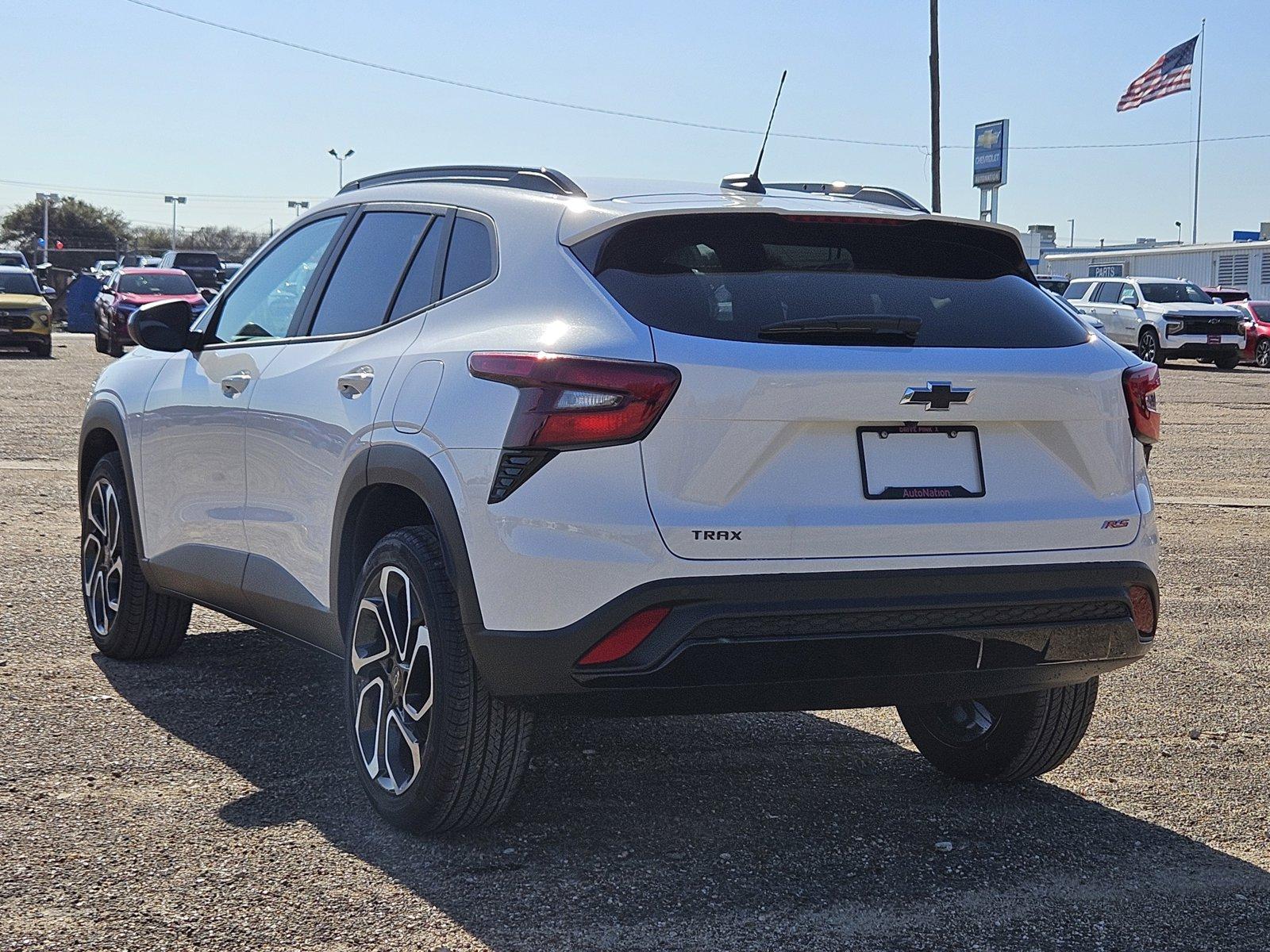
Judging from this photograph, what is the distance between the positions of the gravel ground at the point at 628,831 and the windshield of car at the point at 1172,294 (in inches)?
1111

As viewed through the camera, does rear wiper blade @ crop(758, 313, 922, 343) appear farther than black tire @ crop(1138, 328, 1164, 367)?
No

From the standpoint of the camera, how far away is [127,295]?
95.9 ft

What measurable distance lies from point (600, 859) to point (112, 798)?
4.60 ft

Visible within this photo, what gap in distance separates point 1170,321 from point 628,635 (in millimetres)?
30685

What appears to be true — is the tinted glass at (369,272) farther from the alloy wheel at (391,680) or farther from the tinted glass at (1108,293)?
the tinted glass at (1108,293)

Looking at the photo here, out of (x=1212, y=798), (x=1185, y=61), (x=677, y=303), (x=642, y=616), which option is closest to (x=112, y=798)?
(x=642, y=616)

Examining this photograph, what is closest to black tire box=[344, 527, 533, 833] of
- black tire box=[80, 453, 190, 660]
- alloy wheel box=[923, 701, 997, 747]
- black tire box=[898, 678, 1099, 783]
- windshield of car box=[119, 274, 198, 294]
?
black tire box=[898, 678, 1099, 783]

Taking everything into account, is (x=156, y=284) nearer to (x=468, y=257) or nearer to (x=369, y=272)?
(x=369, y=272)

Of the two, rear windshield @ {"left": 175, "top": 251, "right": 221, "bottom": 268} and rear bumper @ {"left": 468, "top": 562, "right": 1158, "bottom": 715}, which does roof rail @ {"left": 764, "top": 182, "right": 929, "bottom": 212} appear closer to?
rear bumper @ {"left": 468, "top": 562, "right": 1158, "bottom": 715}

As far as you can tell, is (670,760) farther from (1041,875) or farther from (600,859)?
(1041,875)

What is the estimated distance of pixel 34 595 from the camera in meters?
7.41

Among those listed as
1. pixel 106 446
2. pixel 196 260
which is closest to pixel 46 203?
pixel 196 260

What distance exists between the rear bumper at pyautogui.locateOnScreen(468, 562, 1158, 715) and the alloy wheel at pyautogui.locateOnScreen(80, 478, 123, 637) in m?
2.82

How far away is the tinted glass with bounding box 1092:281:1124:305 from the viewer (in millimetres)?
34562
